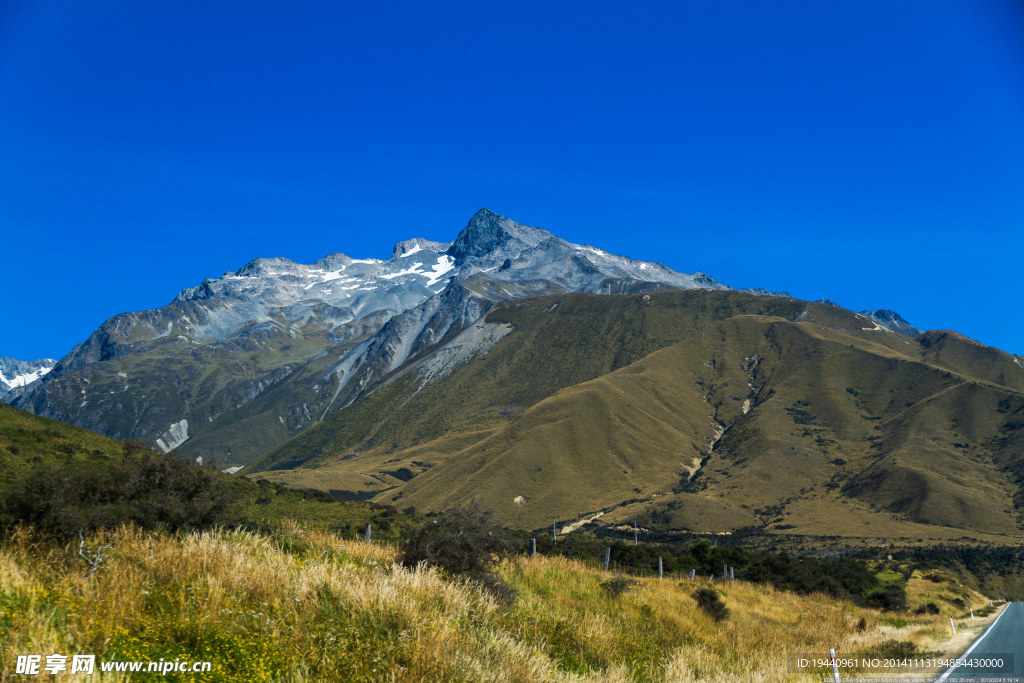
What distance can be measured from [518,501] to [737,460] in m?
50.8

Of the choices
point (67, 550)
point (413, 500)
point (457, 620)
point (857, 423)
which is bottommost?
point (413, 500)

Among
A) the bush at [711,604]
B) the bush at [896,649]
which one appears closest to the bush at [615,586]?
the bush at [711,604]

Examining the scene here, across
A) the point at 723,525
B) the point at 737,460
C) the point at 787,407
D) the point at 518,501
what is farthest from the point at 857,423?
the point at 518,501

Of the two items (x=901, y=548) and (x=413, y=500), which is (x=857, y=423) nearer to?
(x=901, y=548)

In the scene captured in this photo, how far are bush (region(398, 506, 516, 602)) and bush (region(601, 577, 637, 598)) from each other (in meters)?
2.64

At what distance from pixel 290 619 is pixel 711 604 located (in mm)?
13732

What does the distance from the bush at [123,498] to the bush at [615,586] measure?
830cm

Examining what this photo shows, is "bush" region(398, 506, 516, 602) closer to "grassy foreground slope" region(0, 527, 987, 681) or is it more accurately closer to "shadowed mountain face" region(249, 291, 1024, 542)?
"grassy foreground slope" region(0, 527, 987, 681)

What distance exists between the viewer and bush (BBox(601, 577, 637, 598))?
14.2m

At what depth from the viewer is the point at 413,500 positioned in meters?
135

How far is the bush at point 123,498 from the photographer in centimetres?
1083

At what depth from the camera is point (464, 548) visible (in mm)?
11703

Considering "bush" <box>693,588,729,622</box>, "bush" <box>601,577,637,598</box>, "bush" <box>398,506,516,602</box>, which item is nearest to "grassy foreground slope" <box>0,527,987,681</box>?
"bush" <box>398,506,516,602</box>

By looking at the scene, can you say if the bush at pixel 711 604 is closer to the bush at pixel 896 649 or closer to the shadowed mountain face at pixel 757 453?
the bush at pixel 896 649
